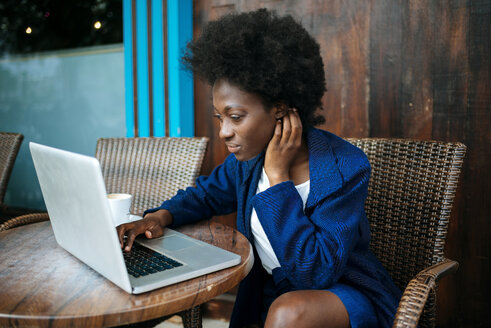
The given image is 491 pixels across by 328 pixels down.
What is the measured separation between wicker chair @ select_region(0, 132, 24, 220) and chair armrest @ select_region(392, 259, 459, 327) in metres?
1.92

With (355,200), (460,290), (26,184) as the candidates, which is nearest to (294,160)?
(355,200)

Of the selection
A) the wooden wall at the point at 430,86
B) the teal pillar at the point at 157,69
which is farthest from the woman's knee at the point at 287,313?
the teal pillar at the point at 157,69

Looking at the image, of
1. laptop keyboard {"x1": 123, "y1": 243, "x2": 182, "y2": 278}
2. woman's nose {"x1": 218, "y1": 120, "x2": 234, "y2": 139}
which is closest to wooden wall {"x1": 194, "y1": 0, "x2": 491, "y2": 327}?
woman's nose {"x1": 218, "y1": 120, "x2": 234, "y2": 139}

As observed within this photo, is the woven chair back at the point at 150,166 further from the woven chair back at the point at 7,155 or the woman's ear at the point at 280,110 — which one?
the woman's ear at the point at 280,110

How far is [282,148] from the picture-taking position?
46.8 inches

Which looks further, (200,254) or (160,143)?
(160,143)

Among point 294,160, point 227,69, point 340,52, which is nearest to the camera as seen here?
point 227,69

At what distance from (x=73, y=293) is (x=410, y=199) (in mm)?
1124

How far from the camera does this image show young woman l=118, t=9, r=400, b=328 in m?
1.02

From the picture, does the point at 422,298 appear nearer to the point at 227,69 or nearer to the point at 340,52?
the point at 227,69

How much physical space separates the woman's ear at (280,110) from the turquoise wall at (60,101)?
176 cm

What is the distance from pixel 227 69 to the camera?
119cm

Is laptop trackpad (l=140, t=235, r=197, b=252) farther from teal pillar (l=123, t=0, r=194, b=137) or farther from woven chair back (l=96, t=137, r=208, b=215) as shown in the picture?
teal pillar (l=123, t=0, r=194, b=137)

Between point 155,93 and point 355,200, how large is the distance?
1.56 metres
